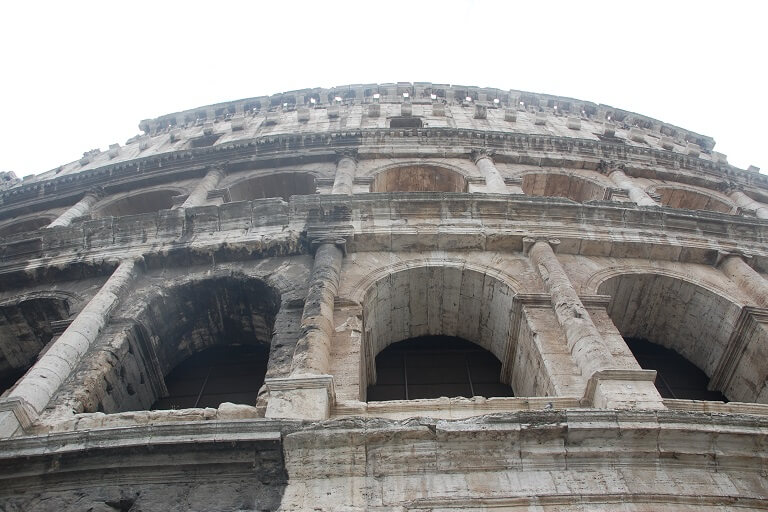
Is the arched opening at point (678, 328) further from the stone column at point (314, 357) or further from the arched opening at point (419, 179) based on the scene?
the arched opening at point (419, 179)

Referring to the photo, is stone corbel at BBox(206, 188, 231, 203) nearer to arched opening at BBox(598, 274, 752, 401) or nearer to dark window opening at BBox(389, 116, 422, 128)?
dark window opening at BBox(389, 116, 422, 128)

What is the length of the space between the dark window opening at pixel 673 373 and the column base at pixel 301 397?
546 centimetres

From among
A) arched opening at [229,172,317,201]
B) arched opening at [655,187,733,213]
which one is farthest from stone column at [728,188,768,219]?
arched opening at [229,172,317,201]

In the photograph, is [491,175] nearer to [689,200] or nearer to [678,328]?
[678,328]

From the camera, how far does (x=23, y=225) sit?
52.5 feet

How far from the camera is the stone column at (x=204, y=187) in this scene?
531 inches

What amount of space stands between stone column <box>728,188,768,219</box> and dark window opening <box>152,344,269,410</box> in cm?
1261

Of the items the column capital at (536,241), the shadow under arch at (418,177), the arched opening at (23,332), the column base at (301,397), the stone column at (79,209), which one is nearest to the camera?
the column base at (301,397)

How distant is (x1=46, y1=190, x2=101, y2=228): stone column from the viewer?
14336 millimetres

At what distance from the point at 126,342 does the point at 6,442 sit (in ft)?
9.14

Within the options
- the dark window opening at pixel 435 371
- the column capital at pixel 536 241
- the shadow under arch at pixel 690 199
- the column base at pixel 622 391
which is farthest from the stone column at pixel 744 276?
the shadow under arch at pixel 690 199

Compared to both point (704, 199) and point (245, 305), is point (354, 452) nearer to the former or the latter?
point (245, 305)

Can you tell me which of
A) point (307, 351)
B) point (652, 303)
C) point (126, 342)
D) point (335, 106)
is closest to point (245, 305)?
point (126, 342)

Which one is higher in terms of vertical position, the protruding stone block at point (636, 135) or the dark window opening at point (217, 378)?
the protruding stone block at point (636, 135)
